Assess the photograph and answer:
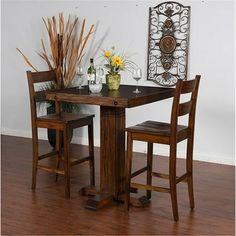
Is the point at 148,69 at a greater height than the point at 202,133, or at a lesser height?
greater

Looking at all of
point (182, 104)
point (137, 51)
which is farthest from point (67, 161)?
point (137, 51)

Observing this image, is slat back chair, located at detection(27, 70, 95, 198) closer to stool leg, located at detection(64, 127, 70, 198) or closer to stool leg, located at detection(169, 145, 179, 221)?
stool leg, located at detection(64, 127, 70, 198)

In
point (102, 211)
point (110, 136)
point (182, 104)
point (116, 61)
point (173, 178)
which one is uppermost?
point (116, 61)

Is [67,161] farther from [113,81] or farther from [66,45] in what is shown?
[66,45]

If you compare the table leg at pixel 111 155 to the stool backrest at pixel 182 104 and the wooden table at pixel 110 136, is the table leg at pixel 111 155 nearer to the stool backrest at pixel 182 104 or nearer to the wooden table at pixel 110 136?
the wooden table at pixel 110 136

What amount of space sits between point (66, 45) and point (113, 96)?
2.46m

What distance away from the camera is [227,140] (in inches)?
214

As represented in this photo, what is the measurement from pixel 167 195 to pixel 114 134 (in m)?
0.79

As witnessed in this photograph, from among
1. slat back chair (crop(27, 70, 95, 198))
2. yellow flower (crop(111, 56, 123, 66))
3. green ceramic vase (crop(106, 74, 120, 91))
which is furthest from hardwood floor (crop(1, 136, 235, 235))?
yellow flower (crop(111, 56, 123, 66))

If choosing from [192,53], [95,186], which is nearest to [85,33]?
[192,53]

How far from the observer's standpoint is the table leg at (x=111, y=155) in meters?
4.02

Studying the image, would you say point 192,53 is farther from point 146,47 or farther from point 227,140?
point 227,140

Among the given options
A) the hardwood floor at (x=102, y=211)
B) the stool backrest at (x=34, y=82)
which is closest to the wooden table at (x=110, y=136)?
the hardwood floor at (x=102, y=211)

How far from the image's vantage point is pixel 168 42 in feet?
18.3
